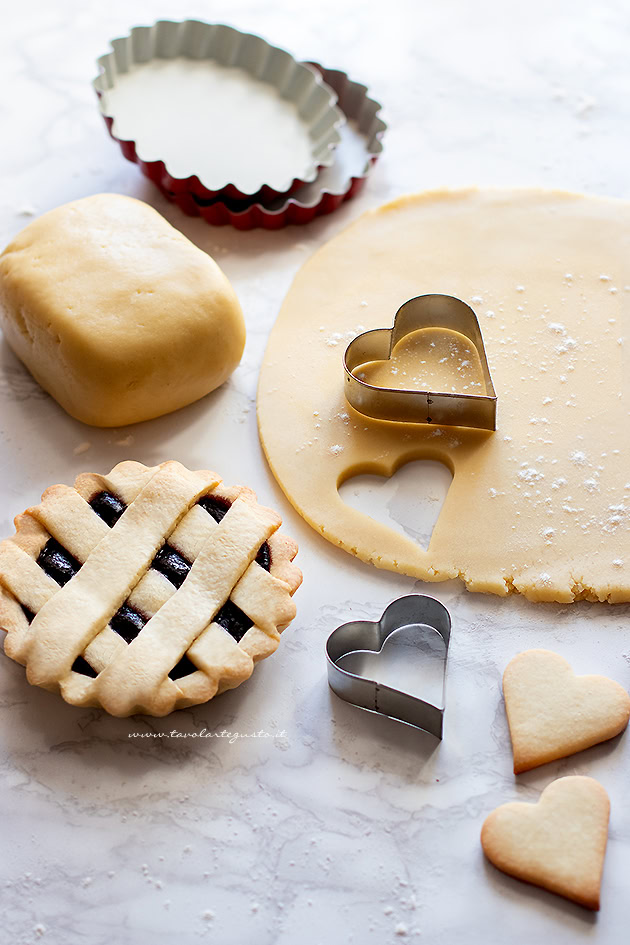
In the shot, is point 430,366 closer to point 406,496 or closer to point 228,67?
point 406,496

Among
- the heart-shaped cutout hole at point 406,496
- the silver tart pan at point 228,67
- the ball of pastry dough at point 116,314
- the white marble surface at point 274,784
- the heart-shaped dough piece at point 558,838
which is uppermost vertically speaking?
the silver tart pan at point 228,67

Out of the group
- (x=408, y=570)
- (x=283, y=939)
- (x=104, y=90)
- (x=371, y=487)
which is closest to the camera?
(x=283, y=939)

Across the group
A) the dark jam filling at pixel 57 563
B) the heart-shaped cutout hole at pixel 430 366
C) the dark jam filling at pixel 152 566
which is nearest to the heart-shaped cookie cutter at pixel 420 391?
the heart-shaped cutout hole at pixel 430 366

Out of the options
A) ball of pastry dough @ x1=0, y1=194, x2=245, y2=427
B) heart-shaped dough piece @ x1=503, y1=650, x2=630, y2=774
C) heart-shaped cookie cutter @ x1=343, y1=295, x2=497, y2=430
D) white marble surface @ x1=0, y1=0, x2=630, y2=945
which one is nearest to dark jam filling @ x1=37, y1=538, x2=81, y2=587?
white marble surface @ x1=0, y1=0, x2=630, y2=945

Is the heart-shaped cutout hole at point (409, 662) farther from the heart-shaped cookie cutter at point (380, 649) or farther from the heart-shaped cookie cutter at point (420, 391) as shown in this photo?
the heart-shaped cookie cutter at point (420, 391)

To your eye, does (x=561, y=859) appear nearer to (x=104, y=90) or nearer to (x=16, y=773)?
(x=16, y=773)

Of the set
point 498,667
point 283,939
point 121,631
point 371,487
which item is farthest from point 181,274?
point 283,939
